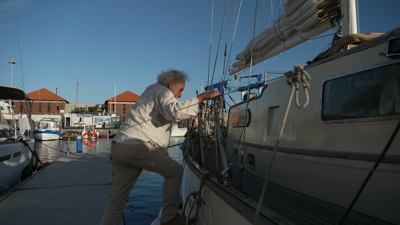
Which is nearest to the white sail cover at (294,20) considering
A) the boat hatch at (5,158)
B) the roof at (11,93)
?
the boat hatch at (5,158)

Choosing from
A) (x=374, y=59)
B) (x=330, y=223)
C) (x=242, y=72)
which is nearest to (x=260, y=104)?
(x=374, y=59)

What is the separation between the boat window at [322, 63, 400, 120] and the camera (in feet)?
6.68

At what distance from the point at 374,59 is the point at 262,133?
1.78 m

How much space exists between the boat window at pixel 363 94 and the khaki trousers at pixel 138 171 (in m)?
1.56

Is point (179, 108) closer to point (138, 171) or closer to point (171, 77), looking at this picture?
point (171, 77)

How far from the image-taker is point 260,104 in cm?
383

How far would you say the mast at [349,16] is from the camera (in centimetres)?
418

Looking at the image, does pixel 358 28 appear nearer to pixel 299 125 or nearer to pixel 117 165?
pixel 299 125

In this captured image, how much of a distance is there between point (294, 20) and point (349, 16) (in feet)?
4.66

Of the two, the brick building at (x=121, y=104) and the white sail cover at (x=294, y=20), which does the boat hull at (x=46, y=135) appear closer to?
the white sail cover at (x=294, y=20)

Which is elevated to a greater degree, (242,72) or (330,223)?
(242,72)

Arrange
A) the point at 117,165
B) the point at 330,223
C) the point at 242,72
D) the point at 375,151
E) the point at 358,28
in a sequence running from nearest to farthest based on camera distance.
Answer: the point at 330,223 → the point at 375,151 → the point at 117,165 → the point at 358,28 → the point at 242,72

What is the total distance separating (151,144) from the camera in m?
2.56

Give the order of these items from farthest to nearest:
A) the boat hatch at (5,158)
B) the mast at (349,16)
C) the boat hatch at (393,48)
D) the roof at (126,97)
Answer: the roof at (126,97), the boat hatch at (5,158), the mast at (349,16), the boat hatch at (393,48)
